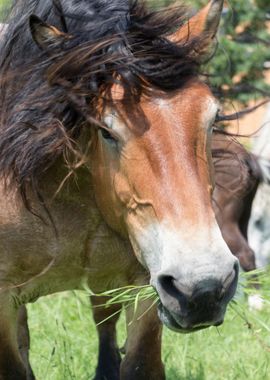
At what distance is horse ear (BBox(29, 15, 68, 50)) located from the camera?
165 inches

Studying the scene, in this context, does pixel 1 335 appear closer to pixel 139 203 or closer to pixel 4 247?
pixel 4 247

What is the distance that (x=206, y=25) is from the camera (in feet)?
14.8

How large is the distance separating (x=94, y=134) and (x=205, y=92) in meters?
0.46

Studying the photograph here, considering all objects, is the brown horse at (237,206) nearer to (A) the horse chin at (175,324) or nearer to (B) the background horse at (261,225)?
(B) the background horse at (261,225)

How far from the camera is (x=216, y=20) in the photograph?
4.50 meters

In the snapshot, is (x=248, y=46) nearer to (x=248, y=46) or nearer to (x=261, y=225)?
(x=248, y=46)

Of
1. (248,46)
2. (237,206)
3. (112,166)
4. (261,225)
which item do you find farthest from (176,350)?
(248,46)

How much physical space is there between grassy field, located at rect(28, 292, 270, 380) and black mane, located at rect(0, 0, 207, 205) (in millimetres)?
1102

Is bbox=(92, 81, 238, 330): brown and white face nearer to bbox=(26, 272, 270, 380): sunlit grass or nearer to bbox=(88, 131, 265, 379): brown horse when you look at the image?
bbox=(26, 272, 270, 380): sunlit grass

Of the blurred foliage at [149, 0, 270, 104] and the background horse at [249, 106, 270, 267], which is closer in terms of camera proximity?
the blurred foliage at [149, 0, 270, 104]

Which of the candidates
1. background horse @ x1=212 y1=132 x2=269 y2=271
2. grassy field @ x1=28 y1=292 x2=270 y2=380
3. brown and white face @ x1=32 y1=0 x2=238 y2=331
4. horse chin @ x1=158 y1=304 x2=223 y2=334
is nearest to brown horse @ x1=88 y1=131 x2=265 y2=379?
background horse @ x1=212 y1=132 x2=269 y2=271

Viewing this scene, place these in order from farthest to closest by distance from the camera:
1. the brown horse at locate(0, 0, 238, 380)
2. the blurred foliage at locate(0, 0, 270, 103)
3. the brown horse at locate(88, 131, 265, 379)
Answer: the blurred foliage at locate(0, 0, 270, 103), the brown horse at locate(88, 131, 265, 379), the brown horse at locate(0, 0, 238, 380)

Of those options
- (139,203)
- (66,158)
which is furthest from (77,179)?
(139,203)

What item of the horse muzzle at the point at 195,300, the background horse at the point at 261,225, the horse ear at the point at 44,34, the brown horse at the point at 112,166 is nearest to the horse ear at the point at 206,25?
the brown horse at the point at 112,166
